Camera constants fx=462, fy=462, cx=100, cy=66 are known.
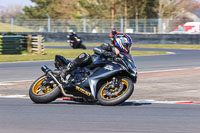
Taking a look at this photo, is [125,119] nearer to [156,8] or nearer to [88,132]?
[88,132]

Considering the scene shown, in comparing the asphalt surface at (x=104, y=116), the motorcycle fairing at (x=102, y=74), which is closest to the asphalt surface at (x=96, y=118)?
the asphalt surface at (x=104, y=116)

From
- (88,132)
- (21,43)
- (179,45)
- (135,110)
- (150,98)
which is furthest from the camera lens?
(179,45)

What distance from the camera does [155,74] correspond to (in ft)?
48.5

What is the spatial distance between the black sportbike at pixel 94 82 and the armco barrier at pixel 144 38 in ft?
84.9

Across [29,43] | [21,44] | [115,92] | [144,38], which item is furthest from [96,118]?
[144,38]

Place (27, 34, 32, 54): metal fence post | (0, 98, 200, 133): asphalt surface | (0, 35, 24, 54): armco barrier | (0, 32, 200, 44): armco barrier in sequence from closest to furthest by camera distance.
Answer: (0, 98, 200, 133): asphalt surface
(0, 35, 24, 54): armco barrier
(27, 34, 32, 54): metal fence post
(0, 32, 200, 44): armco barrier

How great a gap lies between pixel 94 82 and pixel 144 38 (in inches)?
1087

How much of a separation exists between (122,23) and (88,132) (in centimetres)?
3236

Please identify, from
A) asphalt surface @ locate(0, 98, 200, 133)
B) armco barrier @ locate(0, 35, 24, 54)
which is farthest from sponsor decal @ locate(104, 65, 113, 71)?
armco barrier @ locate(0, 35, 24, 54)

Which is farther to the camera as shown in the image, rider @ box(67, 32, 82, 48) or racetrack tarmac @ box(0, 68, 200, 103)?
rider @ box(67, 32, 82, 48)

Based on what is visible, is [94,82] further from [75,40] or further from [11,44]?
[75,40]

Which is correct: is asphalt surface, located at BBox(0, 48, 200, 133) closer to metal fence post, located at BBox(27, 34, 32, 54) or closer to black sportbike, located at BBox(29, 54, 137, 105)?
black sportbike, located at BBox(29, 54, 137, 105)

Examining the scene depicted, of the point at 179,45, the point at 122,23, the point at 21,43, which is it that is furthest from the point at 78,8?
the point at 21,43

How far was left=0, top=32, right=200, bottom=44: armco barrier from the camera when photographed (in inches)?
1309
